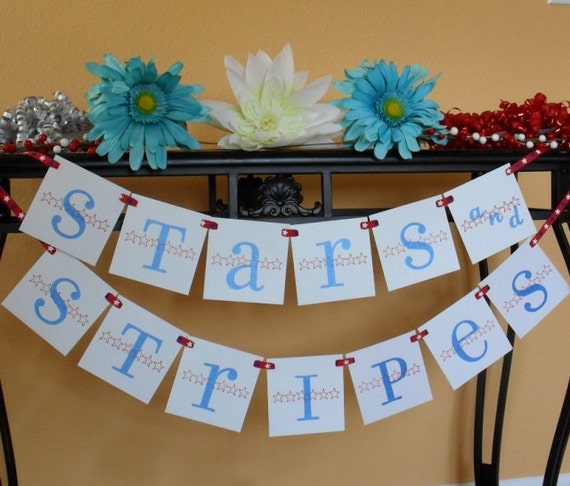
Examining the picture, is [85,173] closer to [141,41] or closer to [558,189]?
[141,41]

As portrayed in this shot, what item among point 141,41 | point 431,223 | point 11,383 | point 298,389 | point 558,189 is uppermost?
point 141,41

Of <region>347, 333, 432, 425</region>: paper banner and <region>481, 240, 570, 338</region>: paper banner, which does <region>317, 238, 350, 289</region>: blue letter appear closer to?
<region>347, 333, 432, 425</region>: paper banner

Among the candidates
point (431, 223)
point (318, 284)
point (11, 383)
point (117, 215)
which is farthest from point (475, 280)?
point (11, 383)

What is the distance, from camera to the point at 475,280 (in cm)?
146

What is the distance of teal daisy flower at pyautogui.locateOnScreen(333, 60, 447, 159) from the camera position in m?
1.00

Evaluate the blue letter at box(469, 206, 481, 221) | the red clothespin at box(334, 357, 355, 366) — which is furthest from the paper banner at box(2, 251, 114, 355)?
the blue letter at box(469, 206, 481, 221)

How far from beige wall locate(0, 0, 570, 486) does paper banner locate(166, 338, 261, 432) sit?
353mm

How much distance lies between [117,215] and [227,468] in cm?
70

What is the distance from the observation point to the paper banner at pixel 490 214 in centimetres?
104

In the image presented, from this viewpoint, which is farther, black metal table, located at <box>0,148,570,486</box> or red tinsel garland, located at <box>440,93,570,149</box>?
red tinsel garland, located at <box>440,93,570,149</box>

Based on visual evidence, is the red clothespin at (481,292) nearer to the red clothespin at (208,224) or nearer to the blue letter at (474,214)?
the blue letter at (474,214)

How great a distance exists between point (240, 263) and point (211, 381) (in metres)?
0.20

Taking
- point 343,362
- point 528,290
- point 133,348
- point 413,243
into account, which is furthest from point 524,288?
point 133,348

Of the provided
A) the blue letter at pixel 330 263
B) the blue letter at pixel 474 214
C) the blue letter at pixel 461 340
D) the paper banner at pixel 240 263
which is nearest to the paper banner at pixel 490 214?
the blue letter at pixel 474 214
